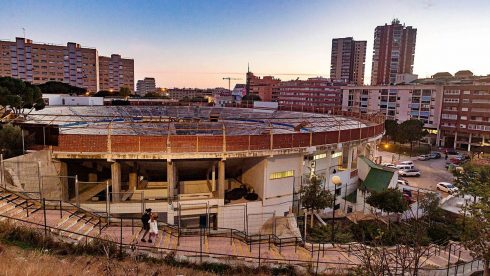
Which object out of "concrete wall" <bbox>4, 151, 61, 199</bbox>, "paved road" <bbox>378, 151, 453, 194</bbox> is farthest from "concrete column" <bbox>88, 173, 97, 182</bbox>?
"paved road" <bbox>378, 151, 453, 194</bbox>

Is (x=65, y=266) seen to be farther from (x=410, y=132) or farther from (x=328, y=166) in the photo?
(x=410, y=132)

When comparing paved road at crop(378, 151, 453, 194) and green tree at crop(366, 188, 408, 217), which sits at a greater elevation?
green tree at crop(366, 188, 408, 217)

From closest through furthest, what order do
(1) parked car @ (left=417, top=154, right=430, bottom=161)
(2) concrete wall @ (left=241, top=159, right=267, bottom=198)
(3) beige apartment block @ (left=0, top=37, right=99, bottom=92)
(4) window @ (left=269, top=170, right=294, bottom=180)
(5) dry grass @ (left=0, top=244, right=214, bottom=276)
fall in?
(5) dry grass @ (left=0, top=244, right=214, bottom=276) < (2) concrete wall @ (left=241, top=159, right=267, bottom=198) < (4) window @ (left=269, top=170, right=294, bottom=180) < (1) parked car @ (left=417, top=154, right=430, bottom=161) < (3) beige apartment block @ (left=0, top=37, right=99, bottom=92)

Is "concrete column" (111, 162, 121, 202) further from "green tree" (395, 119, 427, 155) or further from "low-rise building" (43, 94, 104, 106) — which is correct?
"green tree" (395, 119, 427, 155)

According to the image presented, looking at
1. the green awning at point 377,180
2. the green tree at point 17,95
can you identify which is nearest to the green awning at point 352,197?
the green awning at point 377,180

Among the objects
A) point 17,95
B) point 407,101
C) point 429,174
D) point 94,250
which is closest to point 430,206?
point 94,250

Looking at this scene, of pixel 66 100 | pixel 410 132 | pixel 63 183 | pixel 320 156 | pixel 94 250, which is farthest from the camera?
pixel 410 132

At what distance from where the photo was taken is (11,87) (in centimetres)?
2348

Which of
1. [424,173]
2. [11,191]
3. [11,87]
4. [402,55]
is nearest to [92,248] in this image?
[11,191]

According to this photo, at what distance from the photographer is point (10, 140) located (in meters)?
18.9

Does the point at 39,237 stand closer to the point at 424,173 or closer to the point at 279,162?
the point at 279,162

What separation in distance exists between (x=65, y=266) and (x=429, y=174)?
48.9 meters

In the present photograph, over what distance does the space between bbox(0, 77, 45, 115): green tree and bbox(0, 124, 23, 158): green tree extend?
3.23 meters

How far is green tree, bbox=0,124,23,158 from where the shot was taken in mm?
18672
